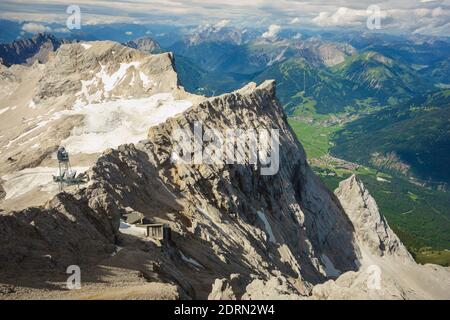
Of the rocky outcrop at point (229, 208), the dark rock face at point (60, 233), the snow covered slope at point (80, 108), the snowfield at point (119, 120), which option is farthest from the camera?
the snowfield at point (119, 120)

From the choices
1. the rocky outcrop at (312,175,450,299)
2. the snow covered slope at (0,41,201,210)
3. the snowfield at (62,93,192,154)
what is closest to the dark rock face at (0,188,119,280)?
the snow covered slope at (0,41,201,210)

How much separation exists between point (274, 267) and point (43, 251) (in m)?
42.2

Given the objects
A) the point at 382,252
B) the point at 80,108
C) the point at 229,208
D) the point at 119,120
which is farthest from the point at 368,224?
the point at 80,108

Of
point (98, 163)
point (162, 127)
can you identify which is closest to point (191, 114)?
point (162, 127)

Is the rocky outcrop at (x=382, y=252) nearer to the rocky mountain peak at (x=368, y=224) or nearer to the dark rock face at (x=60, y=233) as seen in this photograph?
the rocky mountain peak at (x=368, y=224)

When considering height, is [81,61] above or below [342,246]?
above

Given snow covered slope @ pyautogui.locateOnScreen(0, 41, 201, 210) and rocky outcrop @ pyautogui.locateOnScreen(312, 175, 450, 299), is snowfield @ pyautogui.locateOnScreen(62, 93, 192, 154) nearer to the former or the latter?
snow covered slope @ pyautogui.locateOnScreen(0, 41, 201, 210)

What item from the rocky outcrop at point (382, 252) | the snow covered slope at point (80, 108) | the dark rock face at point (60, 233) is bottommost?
the rocky outcrop at point (382, 252)

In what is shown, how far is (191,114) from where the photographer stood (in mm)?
95688

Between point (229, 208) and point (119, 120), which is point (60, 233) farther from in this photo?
point (119, 120)

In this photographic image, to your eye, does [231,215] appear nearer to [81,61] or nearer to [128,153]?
[128,153]

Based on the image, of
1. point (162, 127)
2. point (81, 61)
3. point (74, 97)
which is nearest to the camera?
point (162, 127)

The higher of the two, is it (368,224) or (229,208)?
(229,208)

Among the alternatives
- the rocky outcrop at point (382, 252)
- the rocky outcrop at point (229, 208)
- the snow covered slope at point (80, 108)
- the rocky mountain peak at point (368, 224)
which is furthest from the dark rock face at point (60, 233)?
the rocky mountain peak at point (368, 224)
